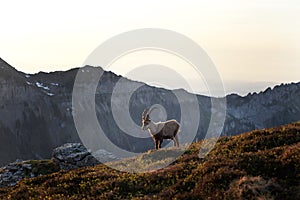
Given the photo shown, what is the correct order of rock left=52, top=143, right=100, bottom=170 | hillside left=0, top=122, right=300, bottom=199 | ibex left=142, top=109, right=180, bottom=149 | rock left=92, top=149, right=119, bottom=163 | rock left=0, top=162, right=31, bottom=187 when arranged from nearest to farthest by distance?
hillside left=0, top=122, right=300, bottom=199, ibex left=142, top=109, right=180, bottom=149, rock left=0, top=162, right=31, bottom=187, rock left=52, top=143, right=100, bottom=170, rock left=92, top=149, right=119, bottom=163

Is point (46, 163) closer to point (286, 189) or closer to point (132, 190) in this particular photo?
point (132, 190)

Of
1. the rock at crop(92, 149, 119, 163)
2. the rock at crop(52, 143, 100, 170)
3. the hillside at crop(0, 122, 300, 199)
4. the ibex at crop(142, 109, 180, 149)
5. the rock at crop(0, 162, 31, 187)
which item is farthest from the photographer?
the rock at crop(92, 149, 119, 163)

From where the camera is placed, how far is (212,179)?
18.5 m

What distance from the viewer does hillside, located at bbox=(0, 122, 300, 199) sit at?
55.7 ft

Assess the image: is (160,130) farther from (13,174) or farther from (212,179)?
(212,179)

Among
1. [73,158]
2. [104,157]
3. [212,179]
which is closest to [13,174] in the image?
[73,158]

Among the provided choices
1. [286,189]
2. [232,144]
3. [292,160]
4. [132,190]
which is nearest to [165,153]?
[232,144]

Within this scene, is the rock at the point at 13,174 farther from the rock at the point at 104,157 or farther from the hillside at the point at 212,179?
the hillside at the point at 212,179

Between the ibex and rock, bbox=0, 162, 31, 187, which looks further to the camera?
rock, bbox=0, 162, 31, 187

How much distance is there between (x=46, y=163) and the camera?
4466cm

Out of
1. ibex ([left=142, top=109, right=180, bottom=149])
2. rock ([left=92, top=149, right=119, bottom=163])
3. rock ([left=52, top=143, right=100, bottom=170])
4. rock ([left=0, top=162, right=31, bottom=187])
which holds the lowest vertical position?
rock ([left=0, top=162, right=31, bottom=187])

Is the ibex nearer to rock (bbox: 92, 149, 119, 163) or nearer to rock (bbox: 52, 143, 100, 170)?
rock (bbox: 52, 143, 100, 170)

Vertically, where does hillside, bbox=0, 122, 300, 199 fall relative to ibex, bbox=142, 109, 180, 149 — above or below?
below

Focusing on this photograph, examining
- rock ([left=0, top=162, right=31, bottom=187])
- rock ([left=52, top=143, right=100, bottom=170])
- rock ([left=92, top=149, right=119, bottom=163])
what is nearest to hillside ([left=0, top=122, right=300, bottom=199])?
rock ([left=0, top=162, right=31, bottom=187])
